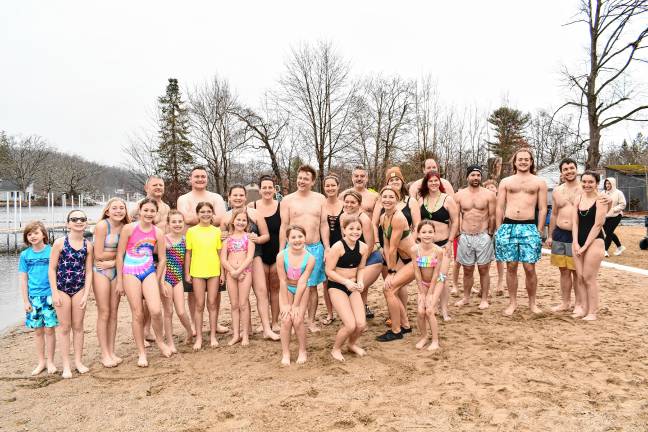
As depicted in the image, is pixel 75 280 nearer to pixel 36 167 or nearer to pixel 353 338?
pixel 353 338

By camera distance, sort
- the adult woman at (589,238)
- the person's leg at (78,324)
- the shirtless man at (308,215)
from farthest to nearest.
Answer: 1. the adult woman at (589,238)
2. the shirtless man at (308,215)
3. the person's leg at (78,324)

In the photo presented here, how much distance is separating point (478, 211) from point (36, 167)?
70828 millimetres

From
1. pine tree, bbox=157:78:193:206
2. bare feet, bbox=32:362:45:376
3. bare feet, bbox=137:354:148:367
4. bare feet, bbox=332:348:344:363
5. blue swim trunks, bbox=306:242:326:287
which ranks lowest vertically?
bare feet, bbox=32:362:45:376

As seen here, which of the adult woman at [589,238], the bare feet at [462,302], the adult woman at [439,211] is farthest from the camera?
the bare feet at [462,302]

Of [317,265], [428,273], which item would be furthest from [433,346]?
[317,265]

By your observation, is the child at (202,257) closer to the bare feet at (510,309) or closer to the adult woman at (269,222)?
the adult woman at (269,222)

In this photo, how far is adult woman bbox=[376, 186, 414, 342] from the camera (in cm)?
476

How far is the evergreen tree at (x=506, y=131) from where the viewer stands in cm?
3256

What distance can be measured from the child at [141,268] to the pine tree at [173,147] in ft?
90.1

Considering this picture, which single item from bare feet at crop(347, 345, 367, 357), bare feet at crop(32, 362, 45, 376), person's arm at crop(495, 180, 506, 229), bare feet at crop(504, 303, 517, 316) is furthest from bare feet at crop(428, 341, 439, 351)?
bare feet at crop(32, 362, 45, 376)

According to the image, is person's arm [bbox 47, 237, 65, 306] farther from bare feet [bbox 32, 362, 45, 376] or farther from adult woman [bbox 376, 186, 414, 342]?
adult woman [bbox 376, 186, 414, 342]

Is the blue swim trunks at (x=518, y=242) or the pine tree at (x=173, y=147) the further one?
the pine tree at (x=173, y=147)

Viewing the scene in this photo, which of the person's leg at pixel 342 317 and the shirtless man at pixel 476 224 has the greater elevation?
the shirtless man at pixel 476 224

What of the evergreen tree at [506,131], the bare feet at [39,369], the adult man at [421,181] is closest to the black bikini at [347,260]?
the adult man at [421,181]
